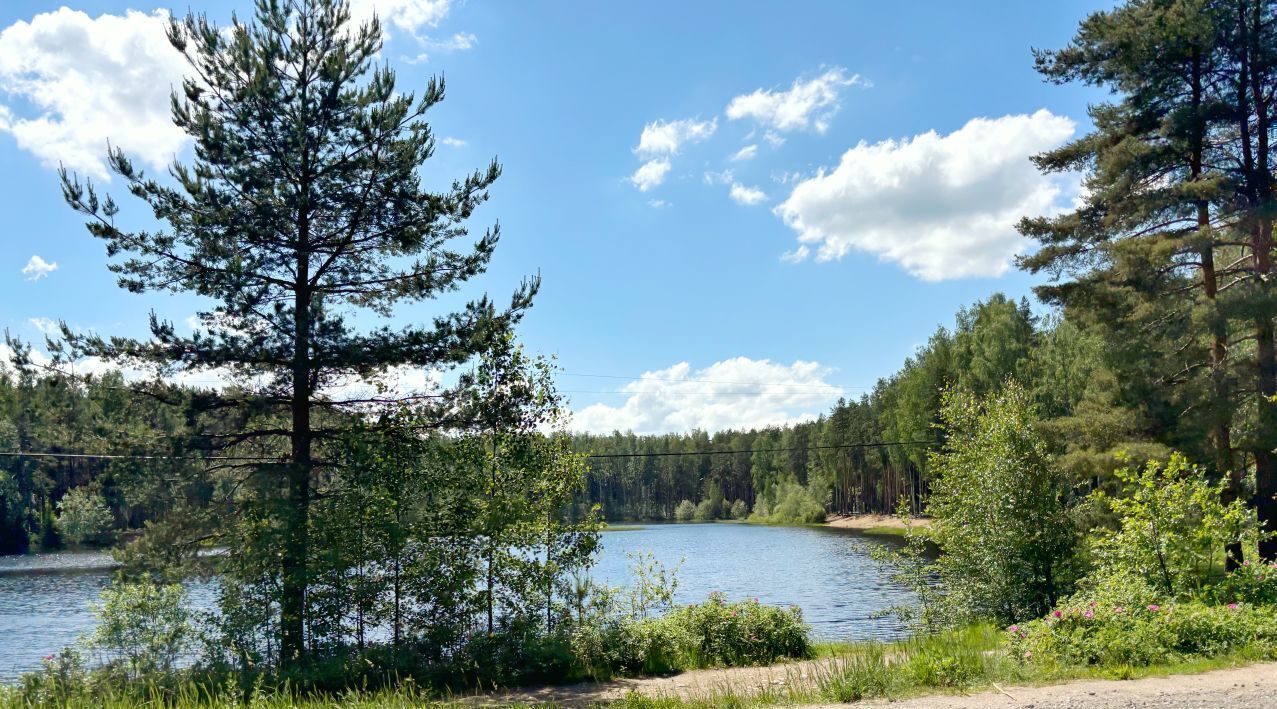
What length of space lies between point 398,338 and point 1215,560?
12323 mm

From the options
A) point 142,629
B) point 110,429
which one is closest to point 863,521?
point 142,629

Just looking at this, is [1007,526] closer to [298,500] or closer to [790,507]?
[298,500]

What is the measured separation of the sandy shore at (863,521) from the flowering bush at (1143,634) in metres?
54.8

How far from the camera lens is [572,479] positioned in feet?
41.2

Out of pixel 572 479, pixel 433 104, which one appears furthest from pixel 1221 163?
pixel 433 104

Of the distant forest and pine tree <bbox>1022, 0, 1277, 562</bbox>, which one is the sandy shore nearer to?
the distant forest

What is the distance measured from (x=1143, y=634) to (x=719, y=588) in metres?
17.8

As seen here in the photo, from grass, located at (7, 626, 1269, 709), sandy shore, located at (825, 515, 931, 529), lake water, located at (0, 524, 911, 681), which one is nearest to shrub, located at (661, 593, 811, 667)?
lake water, located at (0, 524, 911, 681)

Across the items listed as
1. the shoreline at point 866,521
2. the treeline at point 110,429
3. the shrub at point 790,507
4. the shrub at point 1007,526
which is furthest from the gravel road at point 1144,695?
the shrub at point 790,507

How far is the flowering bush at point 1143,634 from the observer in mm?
8977

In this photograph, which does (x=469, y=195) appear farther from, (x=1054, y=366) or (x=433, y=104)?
(x=1054, y=366)

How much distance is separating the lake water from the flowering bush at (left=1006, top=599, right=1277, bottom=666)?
21.1 ft

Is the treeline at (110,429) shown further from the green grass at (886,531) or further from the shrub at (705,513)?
the shrub at (705,513)

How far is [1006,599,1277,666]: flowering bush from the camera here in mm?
8977
